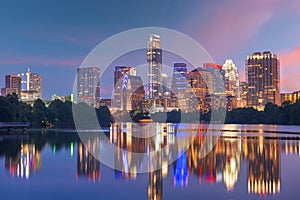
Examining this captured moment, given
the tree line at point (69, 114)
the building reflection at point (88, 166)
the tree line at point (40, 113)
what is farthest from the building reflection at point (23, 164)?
the tree line at point (69, 114)

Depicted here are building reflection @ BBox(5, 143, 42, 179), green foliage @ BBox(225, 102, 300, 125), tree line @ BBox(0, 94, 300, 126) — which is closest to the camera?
building reflection @ BBox(5, 143, 42, 179)

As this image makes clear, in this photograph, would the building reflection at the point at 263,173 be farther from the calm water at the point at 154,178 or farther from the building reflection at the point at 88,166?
the building reflection at the point at 88,166

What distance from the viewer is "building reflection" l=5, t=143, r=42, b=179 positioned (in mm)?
20041

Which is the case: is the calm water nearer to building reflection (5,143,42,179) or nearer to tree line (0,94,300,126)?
building reflection (5,143,42,179)

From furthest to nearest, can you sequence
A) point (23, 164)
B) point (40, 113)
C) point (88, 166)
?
point (40, 113)
point (23, 164)
point (88, 166)

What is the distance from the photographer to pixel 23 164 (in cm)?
2312

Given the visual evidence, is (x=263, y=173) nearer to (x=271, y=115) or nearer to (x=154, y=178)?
(x=154, y=178)

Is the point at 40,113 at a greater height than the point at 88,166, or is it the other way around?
the point at 40,113

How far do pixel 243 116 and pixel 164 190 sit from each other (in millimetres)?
129888

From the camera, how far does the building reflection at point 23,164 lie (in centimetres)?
2004

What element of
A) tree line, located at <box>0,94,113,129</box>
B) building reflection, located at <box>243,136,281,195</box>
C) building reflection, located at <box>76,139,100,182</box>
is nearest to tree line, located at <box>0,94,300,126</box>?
tree line, located at <box>0,94,113,129</box>

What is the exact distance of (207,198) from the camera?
14.5m

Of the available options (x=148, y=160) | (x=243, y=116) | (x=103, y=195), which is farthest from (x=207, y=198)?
(x=243, y=116)

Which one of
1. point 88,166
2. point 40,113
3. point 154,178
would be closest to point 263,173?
point 154,178
